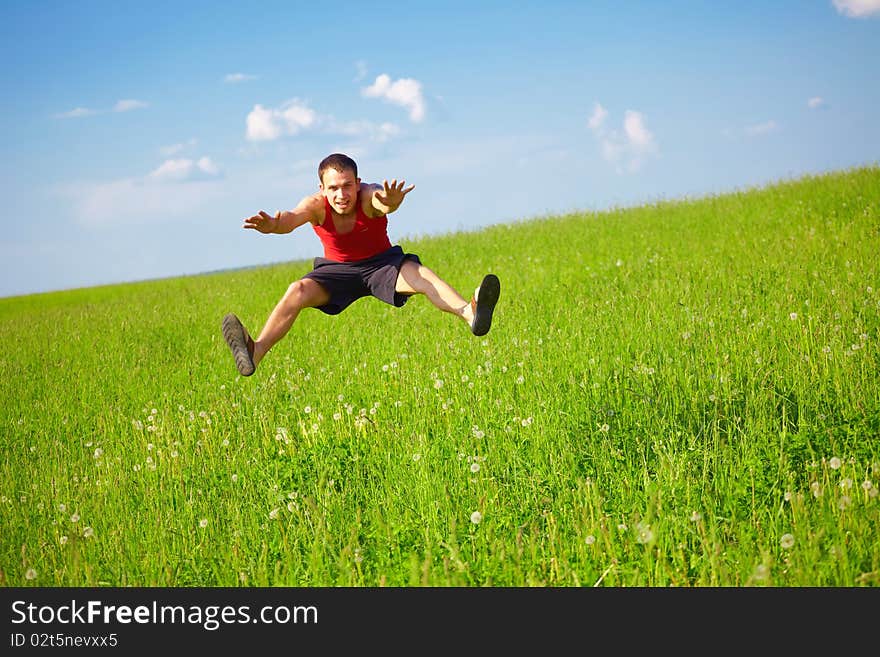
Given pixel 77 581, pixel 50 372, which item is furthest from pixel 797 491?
pixel 50 372

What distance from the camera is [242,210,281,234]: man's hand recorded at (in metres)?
4.52

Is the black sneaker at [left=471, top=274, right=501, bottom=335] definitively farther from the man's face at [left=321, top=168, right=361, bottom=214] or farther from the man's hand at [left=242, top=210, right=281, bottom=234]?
the man's hand at [left=242, top=210, right=281, bottom=234]

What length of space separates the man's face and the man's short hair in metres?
0.02

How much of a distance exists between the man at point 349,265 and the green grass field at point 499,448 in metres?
1.07

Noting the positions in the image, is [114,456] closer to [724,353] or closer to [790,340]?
[724,353]

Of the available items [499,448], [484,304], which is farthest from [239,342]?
[499,448]

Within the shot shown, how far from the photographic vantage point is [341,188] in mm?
4492

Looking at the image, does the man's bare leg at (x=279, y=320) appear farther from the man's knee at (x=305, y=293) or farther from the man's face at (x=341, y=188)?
the man's face at (x=341, y=188)

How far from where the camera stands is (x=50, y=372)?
10.9m

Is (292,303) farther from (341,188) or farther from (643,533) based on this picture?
(643,533)

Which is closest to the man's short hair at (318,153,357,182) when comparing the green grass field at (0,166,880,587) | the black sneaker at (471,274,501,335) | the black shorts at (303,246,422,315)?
the black shorts at (303,246,422,315)

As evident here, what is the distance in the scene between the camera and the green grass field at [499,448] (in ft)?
13.7

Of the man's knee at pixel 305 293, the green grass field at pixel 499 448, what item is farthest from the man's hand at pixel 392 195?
the green grass field at pixel 499 448
